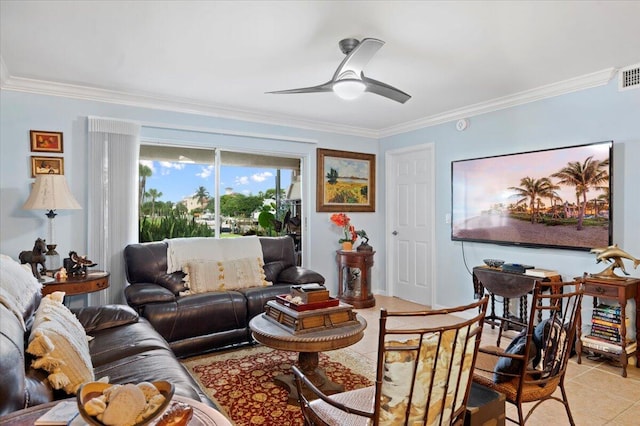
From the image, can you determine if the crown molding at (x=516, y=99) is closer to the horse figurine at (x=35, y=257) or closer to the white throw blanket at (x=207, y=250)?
the white throw blanket at (x=207, y=250)

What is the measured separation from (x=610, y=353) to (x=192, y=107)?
14.5 ft

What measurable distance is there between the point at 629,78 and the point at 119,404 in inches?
158

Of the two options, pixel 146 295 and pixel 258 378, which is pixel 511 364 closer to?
pixel 258 378

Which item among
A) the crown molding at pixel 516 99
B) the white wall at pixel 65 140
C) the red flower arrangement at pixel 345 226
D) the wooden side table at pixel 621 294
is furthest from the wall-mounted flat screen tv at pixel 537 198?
the white wall at pixel 65 140

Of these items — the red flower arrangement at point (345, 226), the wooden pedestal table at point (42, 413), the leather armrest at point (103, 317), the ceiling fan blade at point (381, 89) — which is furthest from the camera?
the red flower arrangement at point (345, 226)

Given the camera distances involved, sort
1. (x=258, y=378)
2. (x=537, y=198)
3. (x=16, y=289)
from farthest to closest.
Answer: (x=537, y=198) < (x=258, y=378) < (x=16, y=289)

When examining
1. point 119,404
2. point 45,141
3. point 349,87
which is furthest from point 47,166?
point 119,404

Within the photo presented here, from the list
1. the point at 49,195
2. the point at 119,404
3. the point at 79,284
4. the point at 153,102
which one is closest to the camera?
the point at 119,404

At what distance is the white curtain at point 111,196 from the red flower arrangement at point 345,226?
242cm

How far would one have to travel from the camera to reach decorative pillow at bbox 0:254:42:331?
5.60ft

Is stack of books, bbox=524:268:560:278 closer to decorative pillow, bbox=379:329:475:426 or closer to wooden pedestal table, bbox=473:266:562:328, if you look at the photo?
wooden pedestal table, bbox=473:266:562:328

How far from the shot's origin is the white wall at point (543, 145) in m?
3.13

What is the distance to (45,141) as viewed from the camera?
351 cm

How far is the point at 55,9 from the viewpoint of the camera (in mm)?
2234
